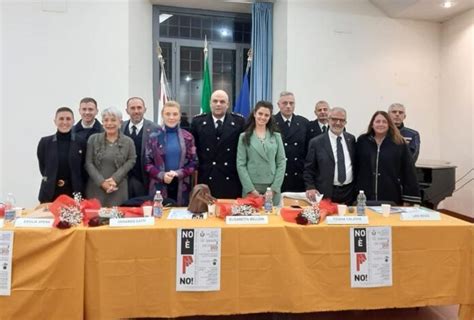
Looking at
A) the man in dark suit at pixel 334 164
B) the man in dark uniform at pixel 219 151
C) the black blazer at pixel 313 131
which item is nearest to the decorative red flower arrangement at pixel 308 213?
the man in dark suit at pixel 334 164

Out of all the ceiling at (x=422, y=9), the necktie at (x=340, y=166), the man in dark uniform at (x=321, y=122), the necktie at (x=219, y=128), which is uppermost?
the ceiling at (x=422, y=9)

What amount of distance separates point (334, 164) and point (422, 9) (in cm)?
369

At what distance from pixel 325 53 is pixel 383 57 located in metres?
0.91

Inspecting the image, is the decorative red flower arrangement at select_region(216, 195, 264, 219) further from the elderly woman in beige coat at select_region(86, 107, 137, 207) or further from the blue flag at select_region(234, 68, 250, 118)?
the blue flag at select_region(234, 68, 250, 118)

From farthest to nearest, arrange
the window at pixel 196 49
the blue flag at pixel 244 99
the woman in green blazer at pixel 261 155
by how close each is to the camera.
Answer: the window at pixel 196 49 → the blue flag at pixel 244 99 → the woman in green blazer at pixel 261 155

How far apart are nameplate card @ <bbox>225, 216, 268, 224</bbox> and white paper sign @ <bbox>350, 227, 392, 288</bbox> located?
1.60 feet

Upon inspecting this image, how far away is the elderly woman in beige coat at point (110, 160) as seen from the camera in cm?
263

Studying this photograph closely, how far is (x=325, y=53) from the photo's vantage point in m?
5.34

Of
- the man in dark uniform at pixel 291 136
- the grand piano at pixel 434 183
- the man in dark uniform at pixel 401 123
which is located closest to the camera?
the man in dark uniform at pixel 291 136

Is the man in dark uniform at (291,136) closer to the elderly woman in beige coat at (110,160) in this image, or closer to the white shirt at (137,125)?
the white shirt at (137,125)

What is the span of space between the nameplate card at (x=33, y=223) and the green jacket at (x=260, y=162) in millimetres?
1296

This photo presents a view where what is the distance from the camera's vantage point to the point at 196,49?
18.6 feet

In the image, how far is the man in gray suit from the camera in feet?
9.43

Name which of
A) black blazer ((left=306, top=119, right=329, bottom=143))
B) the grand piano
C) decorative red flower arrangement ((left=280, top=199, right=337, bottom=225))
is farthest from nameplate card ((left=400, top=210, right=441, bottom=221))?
the grand piano
